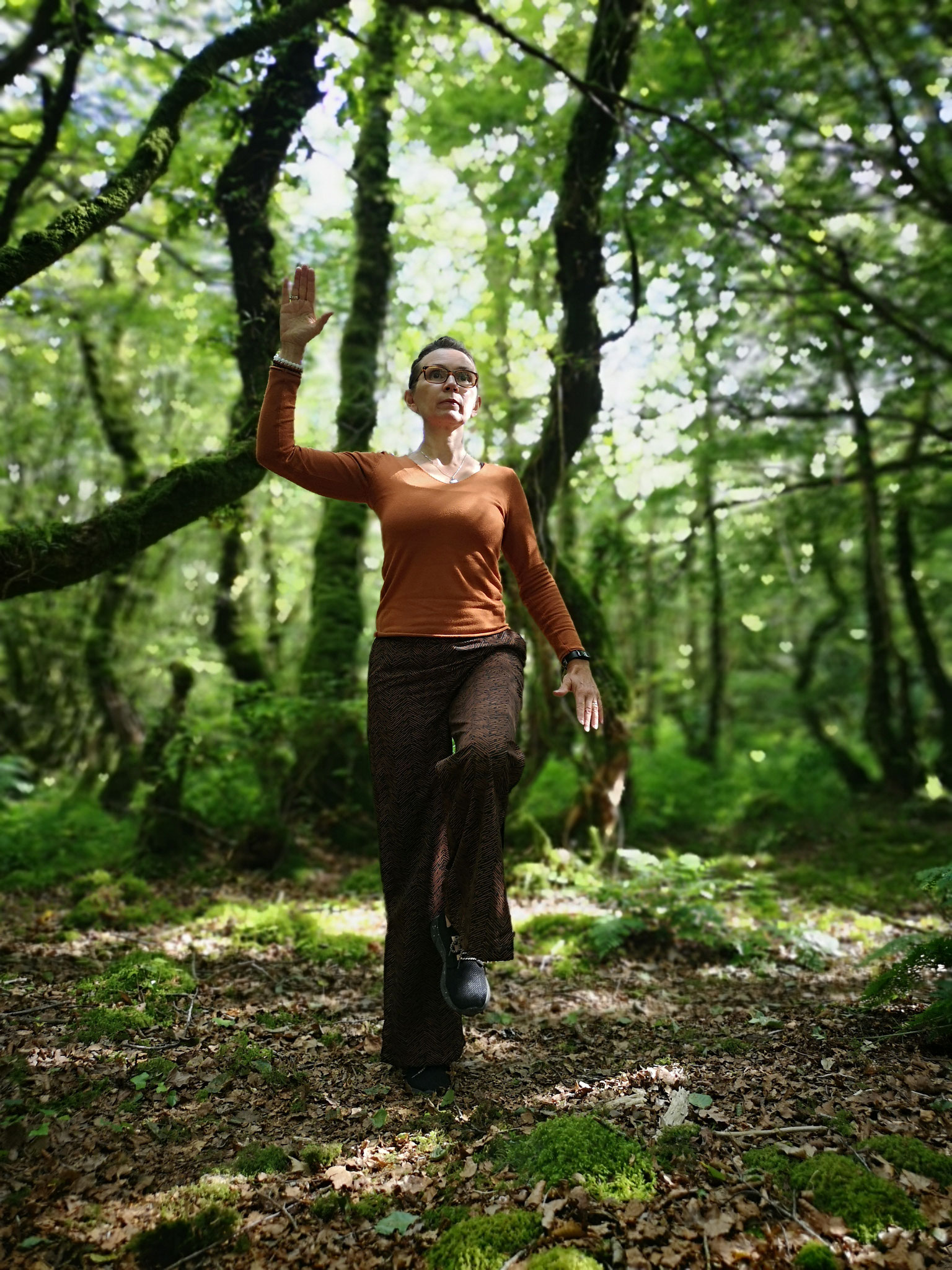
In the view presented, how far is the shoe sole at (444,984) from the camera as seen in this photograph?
286 cm

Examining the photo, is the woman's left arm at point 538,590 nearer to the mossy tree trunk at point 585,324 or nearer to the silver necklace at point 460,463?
the silver necklace at point 460,463

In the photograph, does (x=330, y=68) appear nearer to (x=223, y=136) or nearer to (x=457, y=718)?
(x=223, y=136)

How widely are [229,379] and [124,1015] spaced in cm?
1082

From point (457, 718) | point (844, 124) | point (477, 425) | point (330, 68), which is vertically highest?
point (844, 124)

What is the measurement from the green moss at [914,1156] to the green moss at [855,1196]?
114mm

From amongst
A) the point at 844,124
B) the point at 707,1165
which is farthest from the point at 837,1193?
the point at 844,124

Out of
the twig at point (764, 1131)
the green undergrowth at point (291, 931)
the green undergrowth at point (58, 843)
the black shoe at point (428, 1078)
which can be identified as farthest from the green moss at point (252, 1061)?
the green undergrowth at point (58, 843)

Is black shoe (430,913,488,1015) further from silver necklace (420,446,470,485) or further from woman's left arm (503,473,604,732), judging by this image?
silver necklace (420,446,470,485)

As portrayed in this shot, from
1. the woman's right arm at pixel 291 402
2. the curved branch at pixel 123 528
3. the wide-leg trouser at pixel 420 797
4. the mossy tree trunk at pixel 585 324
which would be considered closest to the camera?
the woman's right arm at pixel 291 402

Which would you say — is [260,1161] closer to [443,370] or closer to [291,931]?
[291,931]

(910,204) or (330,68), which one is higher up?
(910,204)

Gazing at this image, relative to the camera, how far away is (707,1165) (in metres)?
2.37

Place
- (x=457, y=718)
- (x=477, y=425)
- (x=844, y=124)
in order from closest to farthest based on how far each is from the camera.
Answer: (x=457, y=718), (x=844, y=124), (x=477, y=425)

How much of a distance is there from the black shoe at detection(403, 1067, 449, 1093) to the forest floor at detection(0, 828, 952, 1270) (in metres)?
0.07
